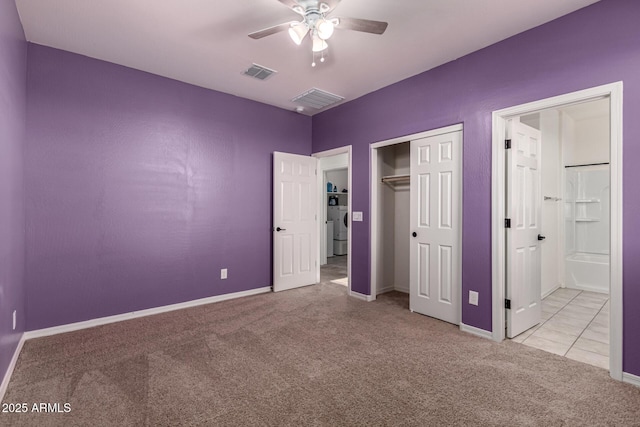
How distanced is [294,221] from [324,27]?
2929 millimetres

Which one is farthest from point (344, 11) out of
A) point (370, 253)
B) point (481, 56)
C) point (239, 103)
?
point (370, 253)

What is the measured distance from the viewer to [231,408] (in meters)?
1.80

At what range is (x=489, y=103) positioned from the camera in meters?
2.80

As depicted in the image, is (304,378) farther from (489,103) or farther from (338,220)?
(338,220)

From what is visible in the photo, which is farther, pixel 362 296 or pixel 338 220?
pixel 338 220

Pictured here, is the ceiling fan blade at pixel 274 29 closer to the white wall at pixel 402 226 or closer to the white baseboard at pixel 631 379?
the white wall at pixel 402 226

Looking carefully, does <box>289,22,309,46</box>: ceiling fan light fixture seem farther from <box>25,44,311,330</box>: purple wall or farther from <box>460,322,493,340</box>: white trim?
<box>460,322,493,340</box>: white trim

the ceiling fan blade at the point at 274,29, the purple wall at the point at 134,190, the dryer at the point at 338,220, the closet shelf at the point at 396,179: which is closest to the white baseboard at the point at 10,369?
the purple wall at the point at 134,190

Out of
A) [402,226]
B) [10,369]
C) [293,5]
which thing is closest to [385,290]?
[402,226]

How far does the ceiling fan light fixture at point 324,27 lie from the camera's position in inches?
81.3

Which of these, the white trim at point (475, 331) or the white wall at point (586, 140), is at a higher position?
the white wall at point (586, 140)

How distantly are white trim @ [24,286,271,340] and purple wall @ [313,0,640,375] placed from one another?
1604 millimetres

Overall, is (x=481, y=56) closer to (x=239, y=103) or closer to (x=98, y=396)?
(x=239, y=103)

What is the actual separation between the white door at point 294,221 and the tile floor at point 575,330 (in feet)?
9.38
